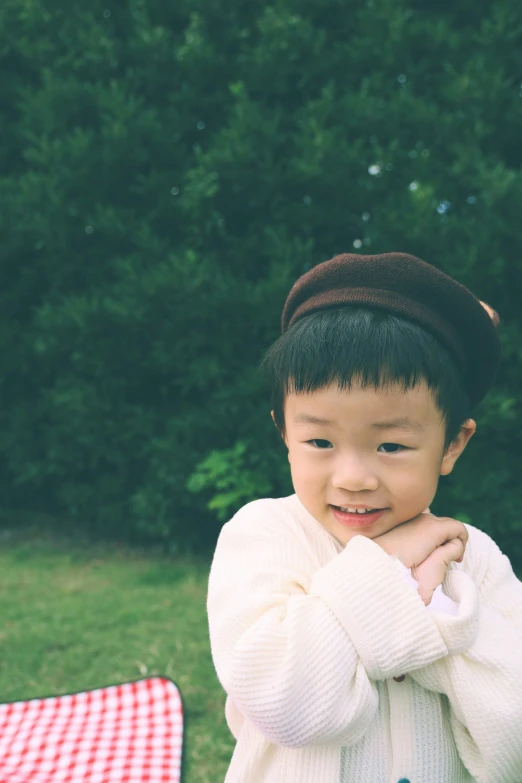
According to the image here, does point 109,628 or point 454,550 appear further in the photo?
point 109,628

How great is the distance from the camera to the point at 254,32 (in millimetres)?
5434

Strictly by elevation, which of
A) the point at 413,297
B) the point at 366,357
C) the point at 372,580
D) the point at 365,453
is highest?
the point at 413,297

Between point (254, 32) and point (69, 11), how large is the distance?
62.7 inches

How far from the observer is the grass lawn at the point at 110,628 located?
3.47m

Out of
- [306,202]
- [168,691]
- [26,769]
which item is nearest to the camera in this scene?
[26,769]

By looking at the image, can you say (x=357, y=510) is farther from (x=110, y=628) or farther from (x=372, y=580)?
(x=110, y=628)

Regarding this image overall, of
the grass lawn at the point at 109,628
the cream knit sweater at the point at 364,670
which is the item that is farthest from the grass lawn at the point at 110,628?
the cream knit sweater at the point at 364,670

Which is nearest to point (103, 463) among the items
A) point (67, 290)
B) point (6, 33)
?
point (67, 290)

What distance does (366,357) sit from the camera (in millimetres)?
1419

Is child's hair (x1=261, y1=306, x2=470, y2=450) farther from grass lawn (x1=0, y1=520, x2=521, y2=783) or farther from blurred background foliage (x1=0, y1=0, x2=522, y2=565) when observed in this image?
blurred background foliage (x1=0, y1=0, x2=522, y2=565)

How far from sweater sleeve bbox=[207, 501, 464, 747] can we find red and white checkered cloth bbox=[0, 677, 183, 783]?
1847 mm


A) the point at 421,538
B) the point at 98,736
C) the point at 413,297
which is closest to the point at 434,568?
the point at 421,538

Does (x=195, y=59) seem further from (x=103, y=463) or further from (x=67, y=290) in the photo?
(x=103, y=463)

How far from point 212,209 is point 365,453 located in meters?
4.32
